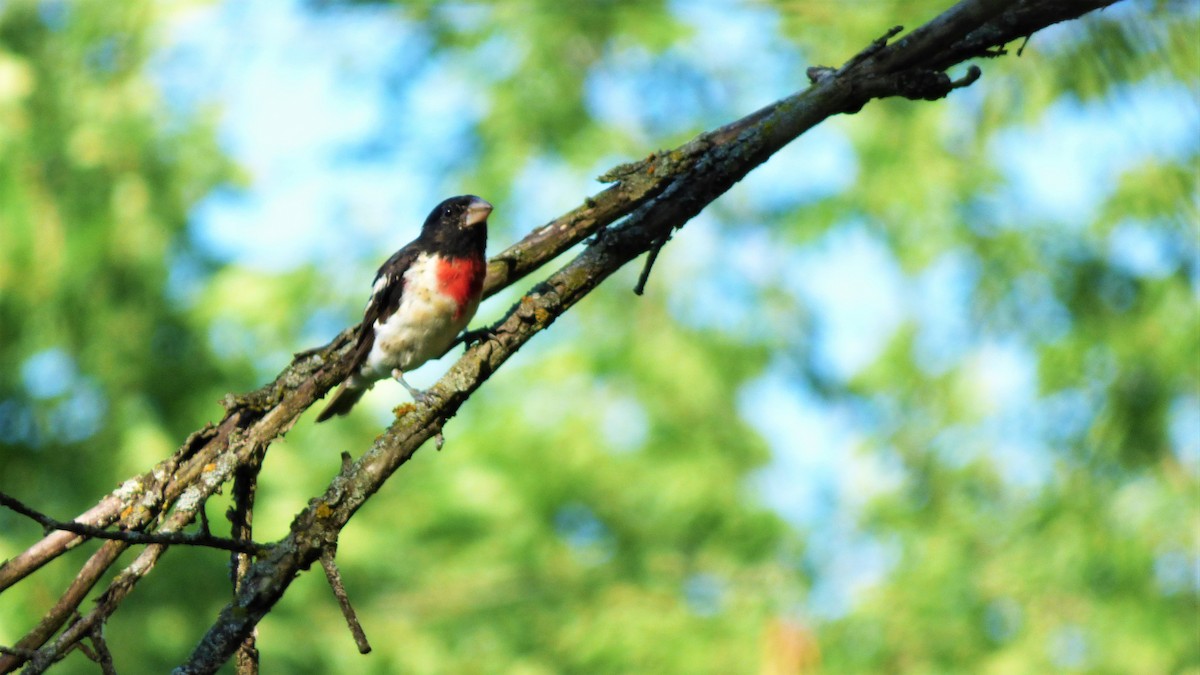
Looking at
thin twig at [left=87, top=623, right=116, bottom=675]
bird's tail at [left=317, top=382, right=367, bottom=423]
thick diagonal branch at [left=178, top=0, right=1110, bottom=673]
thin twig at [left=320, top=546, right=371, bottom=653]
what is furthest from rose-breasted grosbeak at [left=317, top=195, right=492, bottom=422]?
thin twig at [left=87, top=623, right=116, bottom=675]

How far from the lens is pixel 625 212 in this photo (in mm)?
2721

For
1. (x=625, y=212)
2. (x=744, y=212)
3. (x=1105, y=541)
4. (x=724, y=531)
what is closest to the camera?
(x=625, y=212)

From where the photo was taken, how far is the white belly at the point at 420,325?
446 cm

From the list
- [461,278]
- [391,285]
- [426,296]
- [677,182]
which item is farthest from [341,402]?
[677,182]

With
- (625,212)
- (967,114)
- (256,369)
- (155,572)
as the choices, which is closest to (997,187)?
(967,114)

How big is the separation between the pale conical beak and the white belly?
276mm

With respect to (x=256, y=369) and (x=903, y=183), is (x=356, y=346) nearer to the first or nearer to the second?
(x=256, y=369)

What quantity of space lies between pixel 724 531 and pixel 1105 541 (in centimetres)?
Result: 303

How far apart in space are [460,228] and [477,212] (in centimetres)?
9

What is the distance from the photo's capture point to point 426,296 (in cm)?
455

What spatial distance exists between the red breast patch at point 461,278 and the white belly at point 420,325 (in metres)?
0.02

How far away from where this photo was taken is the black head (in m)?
4.82

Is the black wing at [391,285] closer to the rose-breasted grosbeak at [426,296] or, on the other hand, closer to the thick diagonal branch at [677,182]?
the rose-breasted grosbeak at [426,296]

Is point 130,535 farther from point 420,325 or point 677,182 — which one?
point 420,325
